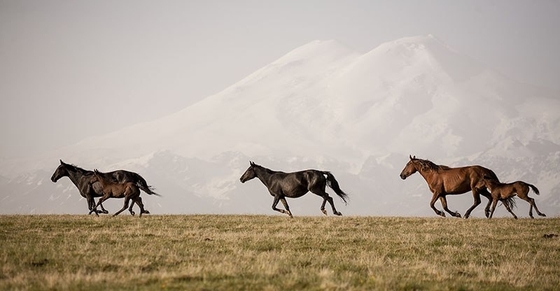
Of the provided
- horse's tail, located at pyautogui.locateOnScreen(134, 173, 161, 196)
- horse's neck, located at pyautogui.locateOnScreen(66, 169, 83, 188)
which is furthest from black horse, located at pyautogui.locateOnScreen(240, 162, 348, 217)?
horse's neck, located at pyautogui.locateOnScreen(66, 169, 83, 188)

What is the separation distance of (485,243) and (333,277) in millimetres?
7395

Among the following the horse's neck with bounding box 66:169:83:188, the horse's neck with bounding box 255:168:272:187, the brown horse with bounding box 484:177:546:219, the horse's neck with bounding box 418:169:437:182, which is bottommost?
the brown horse with bounding box 484:177:546:219

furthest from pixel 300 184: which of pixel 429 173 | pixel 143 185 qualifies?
pixel 143 185

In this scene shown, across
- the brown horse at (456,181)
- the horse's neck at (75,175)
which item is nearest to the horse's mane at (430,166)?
the brown horse at (456,181)

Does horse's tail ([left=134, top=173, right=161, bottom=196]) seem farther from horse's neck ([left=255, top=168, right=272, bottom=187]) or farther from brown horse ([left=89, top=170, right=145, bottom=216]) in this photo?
horse's neck ([left=255, top=168, right=272, bottom=187])

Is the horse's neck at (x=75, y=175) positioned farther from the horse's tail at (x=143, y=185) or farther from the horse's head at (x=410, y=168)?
the horse's head at (x=410, y=168)

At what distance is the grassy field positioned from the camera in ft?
45.4

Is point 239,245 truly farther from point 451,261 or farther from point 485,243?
point 485,243

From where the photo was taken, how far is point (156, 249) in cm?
1806

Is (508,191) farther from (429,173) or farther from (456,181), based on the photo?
(429,173)

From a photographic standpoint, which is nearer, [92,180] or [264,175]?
[92,180]

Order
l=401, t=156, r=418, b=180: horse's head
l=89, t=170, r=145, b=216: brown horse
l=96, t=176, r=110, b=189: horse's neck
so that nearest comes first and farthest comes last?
l=89, t=170, r=145, b=216: brown horse → l=96, t=176, r=110, b=189: horse's neck → l=401, t=156, r=418, b=180: horse's head

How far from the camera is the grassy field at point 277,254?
544 inches

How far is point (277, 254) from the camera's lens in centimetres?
1748
